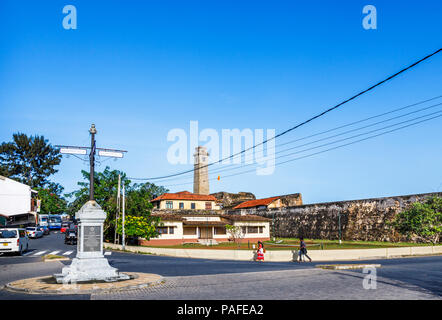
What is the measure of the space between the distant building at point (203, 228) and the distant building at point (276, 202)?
47.0 feet

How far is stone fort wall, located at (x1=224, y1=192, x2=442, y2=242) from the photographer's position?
46250mm

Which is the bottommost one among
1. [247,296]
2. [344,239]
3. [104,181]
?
[344,239]

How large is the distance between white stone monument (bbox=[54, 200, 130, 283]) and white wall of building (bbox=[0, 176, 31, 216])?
5663 cm

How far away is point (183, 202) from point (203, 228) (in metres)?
11.0

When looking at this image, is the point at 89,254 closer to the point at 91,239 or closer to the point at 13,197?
the point at 91,239

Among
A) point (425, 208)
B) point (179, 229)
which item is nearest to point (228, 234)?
point (179, 229)

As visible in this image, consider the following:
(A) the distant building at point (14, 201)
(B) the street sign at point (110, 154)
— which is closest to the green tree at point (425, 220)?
(B) the street sign at point (110, 154)

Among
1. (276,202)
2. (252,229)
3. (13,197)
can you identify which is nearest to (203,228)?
(252,229)

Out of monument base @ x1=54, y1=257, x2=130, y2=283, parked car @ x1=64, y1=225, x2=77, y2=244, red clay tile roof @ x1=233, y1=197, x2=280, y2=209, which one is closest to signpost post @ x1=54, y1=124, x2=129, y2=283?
monument base @ x1=54, y1=257, x2=130, y2=283

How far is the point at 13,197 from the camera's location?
209 feet

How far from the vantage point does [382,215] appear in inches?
1870
